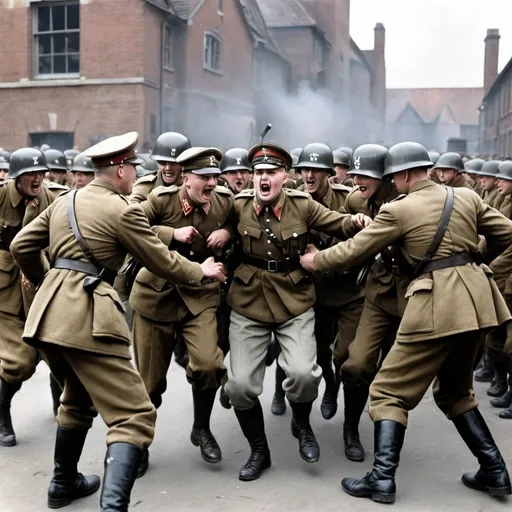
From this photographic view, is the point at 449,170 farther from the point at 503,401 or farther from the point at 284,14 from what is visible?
the point at 284,14

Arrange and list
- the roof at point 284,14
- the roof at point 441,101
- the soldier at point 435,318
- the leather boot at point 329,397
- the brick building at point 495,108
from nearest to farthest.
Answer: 1. the soldier at point 435,318
2. the leather boot at point 329,397
3. the roof at point 284,14
4. the brick building at point 495,108
5. the roof at point 441,101

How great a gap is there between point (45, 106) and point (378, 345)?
72.7 ft

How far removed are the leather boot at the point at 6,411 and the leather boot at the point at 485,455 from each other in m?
3.39

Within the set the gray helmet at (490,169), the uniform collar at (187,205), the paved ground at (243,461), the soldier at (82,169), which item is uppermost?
the gray helmet at (490,169)

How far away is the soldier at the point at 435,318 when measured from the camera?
4883 millimetres

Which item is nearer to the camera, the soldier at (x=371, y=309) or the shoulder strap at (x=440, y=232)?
the shoulder strap at (x=440, y=232)

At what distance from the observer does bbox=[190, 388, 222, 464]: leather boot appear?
5.79 m

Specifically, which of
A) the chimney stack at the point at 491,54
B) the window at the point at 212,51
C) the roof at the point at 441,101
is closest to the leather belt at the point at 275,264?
the window at the point at 212,51

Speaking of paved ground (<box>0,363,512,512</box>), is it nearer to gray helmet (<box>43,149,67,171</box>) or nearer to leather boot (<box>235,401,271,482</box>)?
leather boot (<box>235,401,271,482</box>)

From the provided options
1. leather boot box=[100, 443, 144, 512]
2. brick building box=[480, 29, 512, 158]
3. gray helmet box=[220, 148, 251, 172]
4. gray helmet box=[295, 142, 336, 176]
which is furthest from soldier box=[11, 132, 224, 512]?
brick building box=[480, 29, 512, 158]

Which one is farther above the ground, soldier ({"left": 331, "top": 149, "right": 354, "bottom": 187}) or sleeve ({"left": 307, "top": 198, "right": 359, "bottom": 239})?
soldier ({"left": 331, "top": 149, "right": 354, "bottom": 187})

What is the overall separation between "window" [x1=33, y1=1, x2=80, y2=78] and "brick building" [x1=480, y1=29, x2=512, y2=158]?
19.5 metres

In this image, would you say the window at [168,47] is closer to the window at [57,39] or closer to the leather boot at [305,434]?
the window at [57,39]

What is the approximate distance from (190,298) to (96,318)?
119 centimetres
